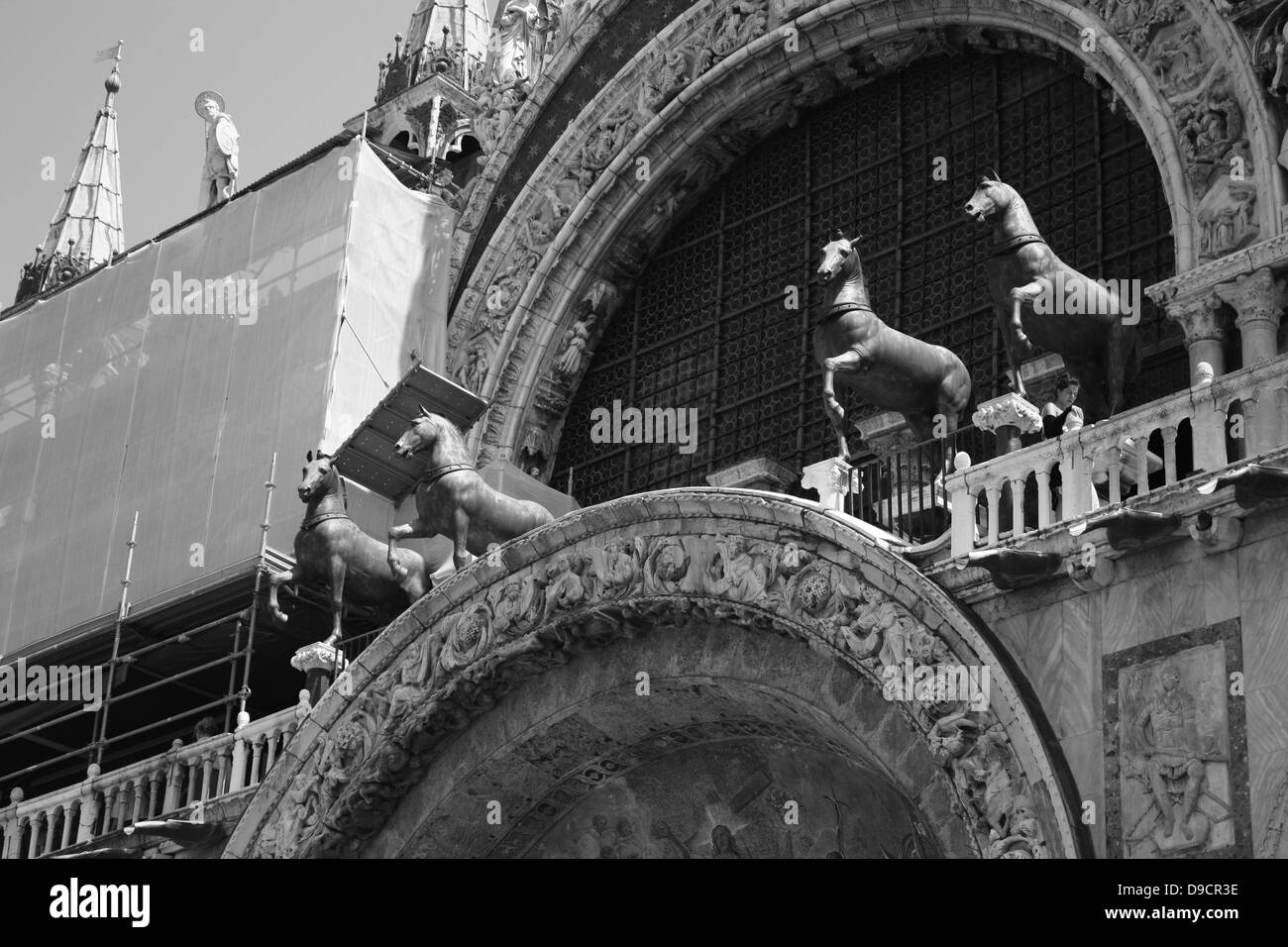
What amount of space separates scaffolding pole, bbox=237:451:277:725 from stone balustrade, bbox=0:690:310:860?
0.35 metres

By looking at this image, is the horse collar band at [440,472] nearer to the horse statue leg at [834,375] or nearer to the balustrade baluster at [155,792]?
the balustrade baluster at [155,792]

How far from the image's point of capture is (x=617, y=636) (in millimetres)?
19219

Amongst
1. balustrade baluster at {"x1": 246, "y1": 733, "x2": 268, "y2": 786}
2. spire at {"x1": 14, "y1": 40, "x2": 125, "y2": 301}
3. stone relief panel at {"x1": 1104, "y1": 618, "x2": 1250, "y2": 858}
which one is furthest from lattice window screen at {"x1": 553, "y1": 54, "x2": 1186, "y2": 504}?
spire at {"x1": 14, "y1": 40, "x2": 125, "y2": 301}

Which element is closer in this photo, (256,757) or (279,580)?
(256,757)

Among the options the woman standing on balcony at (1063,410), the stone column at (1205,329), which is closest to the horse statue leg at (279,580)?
the woman standing on balcony at (1063,410)

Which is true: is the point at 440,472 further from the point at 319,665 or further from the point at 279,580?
the point at 279,580

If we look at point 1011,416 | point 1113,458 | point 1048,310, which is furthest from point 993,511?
point 1048,310

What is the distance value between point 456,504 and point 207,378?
6.20m

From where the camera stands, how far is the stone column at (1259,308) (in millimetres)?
19000

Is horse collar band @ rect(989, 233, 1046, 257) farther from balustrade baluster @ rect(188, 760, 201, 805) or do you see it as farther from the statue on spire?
the statue on spire

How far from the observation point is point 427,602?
2025 cm

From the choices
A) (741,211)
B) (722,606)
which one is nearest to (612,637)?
(722,606)

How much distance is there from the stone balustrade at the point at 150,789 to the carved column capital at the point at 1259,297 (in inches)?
320

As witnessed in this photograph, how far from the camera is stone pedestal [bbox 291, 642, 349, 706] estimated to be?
21547mm
